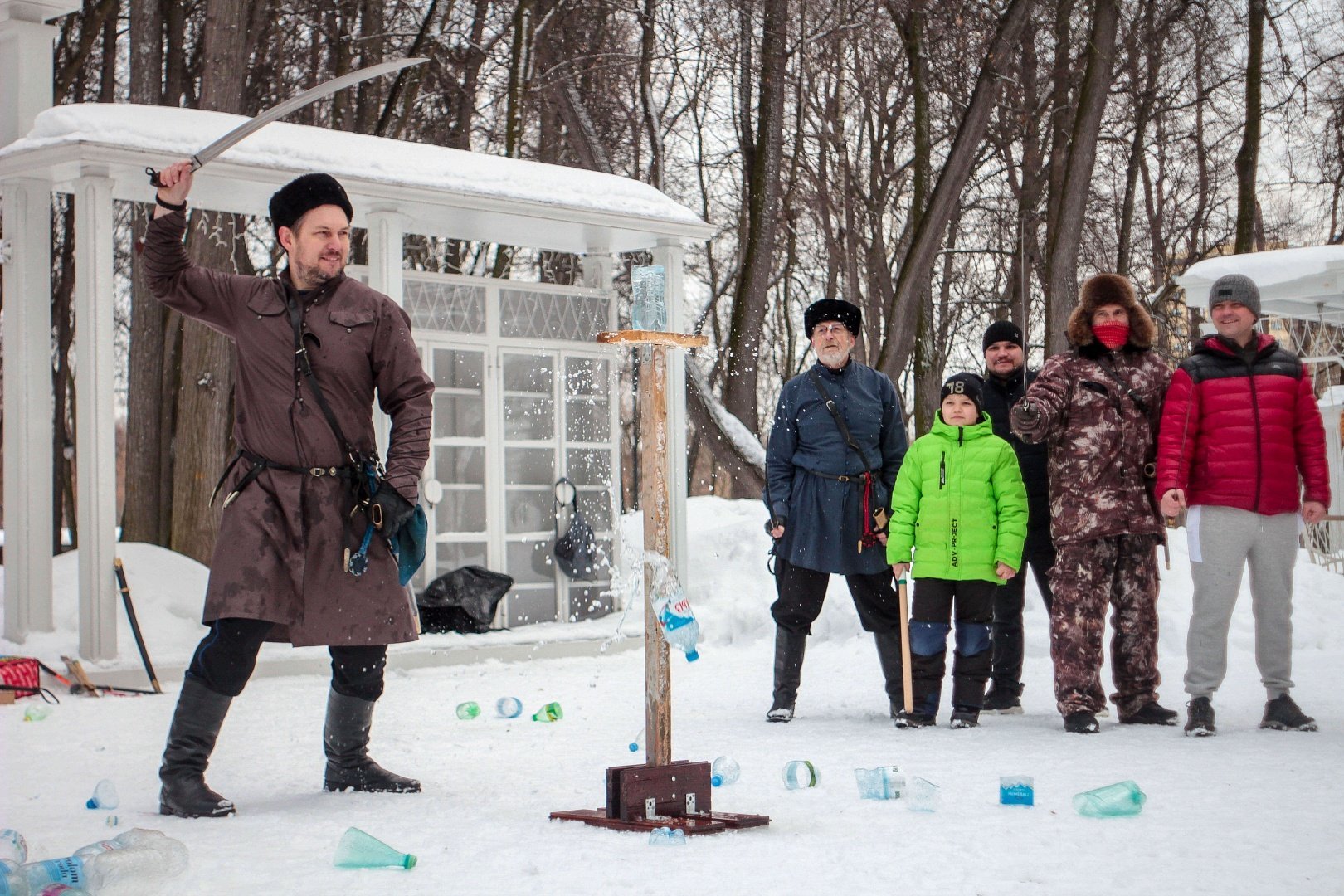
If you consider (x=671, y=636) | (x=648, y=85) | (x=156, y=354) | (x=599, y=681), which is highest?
(x=648, y=85)

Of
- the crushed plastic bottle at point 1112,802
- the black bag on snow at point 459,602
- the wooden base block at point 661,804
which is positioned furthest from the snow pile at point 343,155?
the crushed plastic bottle at point 1112,802

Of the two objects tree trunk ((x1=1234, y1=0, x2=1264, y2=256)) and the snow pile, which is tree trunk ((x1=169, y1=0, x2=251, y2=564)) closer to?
the snow pile

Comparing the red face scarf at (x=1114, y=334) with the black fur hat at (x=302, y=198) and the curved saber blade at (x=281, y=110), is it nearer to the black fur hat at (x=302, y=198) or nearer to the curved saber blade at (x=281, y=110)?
the curved saber blade at (x=281, y=110)

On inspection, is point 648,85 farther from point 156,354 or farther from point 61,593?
point 61,593

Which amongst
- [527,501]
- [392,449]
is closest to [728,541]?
[527,501]

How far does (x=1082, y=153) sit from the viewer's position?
1355 centimetres

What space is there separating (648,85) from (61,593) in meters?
8.62

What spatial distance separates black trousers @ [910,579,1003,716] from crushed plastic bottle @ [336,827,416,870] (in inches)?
129

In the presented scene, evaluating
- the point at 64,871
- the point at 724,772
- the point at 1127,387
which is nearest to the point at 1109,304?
the point at 1127,387

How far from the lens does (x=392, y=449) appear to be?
4.67 meters

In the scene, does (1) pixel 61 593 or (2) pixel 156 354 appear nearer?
(1) pixel 61 593

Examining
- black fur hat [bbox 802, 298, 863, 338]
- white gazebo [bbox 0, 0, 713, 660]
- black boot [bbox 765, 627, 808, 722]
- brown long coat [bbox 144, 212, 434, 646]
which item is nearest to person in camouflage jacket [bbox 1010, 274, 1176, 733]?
black fur hat [bbox 802, 298, 863, 338]

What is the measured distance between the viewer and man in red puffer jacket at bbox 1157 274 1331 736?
6160mm

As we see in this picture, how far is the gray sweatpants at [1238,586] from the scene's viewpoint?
6160 mm
